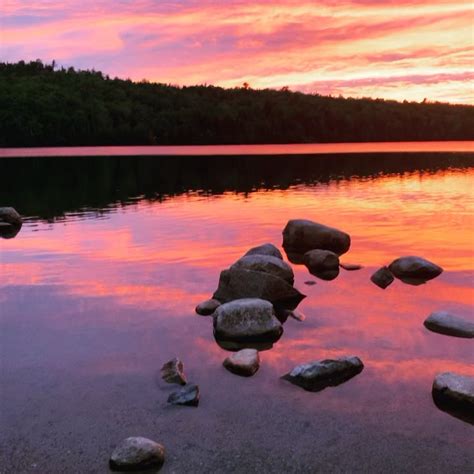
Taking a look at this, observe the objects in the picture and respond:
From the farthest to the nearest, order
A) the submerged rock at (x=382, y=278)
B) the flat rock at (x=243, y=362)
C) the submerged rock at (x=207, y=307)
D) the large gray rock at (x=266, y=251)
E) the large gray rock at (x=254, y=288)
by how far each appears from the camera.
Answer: the large gray rock at (x=266, y=251) < the submerged rock at (x=382, y=278) < the large gray rock at (x=254, y=288) < the submerged rock at (x=207, y=307) < the flat rock at (x=243, y=362)

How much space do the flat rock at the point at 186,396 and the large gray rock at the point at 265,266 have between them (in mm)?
5074

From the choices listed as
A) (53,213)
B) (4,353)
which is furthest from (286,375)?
(53,213)

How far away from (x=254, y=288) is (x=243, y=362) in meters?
3.59

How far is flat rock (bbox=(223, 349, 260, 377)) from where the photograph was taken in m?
9.08

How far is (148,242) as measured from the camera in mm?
21359

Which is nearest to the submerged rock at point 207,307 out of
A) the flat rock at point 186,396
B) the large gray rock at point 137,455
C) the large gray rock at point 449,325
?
the flat rock at point 186,396

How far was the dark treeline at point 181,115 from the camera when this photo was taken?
128375mm

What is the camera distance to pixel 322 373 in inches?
346

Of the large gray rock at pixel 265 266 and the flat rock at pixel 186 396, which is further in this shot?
the large gray rock at pixel 265 266

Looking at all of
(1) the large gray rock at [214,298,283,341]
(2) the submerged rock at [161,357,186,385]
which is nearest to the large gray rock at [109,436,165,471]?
(2) the submerged rock at [161,357,186,385]

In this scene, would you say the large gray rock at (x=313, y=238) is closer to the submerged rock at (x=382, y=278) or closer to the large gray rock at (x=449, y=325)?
the submerged rock at (x=382, y=278)

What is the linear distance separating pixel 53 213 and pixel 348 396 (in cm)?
2479

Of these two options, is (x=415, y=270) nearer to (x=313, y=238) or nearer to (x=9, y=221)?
(x=313, y=238)

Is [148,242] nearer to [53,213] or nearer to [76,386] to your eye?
[53,213]
